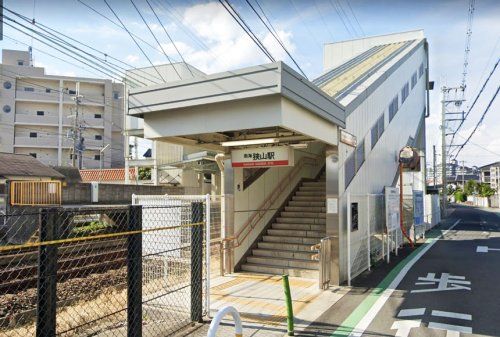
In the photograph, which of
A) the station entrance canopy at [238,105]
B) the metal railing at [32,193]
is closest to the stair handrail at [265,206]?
the station entrance canopy at [238,105]

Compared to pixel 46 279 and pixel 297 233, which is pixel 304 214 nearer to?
pixel 297 233

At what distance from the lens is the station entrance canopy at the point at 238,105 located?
649 cm

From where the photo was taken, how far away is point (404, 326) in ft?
19.1

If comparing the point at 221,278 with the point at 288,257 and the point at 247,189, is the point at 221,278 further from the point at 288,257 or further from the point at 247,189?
the point at 247,189

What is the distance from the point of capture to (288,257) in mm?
→ 9898

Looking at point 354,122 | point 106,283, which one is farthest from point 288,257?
point 106,283

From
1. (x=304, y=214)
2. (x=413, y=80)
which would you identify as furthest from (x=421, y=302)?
(x=413, y=80)

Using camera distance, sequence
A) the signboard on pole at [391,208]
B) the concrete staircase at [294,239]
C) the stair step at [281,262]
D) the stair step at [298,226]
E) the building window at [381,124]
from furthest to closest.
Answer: the building window at [381,124] < the signboard on pole at [391,208] < the stair step at [298,226] < the concrete staircase at [294,239] < the stair step at [281,262]

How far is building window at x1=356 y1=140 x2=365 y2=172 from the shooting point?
1022 centimetres

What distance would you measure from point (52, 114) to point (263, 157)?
4292cm

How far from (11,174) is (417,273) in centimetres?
1880

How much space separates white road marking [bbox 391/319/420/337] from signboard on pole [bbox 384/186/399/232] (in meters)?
5.51

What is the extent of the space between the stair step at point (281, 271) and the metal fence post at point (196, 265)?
3.70 meters

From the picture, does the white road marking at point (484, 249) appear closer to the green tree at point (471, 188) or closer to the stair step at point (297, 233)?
the stair step at point (297, 233)
